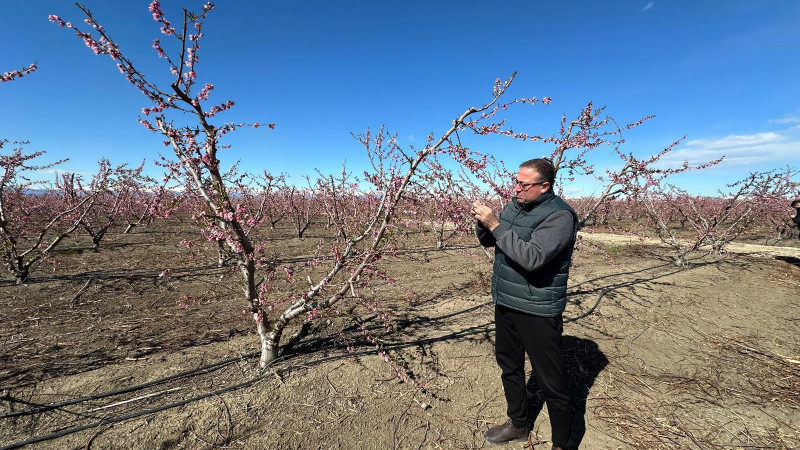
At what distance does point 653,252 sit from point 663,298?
6871mm

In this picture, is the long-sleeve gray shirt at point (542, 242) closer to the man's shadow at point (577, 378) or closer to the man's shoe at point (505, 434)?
the man's shoe at point (505, 434)

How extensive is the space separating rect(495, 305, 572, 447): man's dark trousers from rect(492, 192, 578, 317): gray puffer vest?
0.11 meters

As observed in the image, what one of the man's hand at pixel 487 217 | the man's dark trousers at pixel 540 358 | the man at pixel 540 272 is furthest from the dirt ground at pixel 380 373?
the man's hand at pixel 487 217

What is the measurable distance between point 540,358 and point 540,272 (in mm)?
674

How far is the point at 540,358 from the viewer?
236cm

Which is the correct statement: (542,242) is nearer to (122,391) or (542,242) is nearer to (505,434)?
(505,434)

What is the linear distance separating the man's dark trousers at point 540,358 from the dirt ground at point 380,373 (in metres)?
0.57

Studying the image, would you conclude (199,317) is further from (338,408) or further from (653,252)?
(653,252)

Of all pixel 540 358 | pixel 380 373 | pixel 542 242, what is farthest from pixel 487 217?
pixel 380 373

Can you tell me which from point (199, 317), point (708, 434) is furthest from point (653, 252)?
point (199, 317)

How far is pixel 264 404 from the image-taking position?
2990 millimetres

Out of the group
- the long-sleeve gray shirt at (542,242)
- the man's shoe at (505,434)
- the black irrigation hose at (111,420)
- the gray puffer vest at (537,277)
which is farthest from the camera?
the man's shoe at (505,434)

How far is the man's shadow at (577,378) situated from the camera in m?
2.99

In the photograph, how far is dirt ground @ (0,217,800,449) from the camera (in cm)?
277
